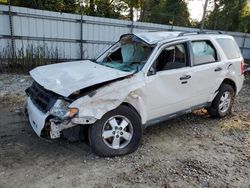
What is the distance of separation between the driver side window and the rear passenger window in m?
0.28

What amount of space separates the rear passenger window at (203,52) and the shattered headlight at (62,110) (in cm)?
248

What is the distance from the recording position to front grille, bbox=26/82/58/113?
11.6 ft

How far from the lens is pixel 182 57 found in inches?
181

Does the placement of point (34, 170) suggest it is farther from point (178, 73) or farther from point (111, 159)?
point (178, 73)

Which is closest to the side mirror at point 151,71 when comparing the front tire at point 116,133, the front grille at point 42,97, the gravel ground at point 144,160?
the front tire at point 116,133

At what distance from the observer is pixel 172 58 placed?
4445 millimetres

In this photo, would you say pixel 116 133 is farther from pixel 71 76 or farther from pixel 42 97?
pixel 42 97

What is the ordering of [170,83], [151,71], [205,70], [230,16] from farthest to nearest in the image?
1. [230,16]
2. [205,70]
3. [170,83]
4. [151,71]

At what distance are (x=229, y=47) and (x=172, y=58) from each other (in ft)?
6.09

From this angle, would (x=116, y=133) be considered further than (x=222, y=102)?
No

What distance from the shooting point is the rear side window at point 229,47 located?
17.8 ft

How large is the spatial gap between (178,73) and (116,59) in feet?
3.94

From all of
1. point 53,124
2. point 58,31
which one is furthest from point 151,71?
point 58,31

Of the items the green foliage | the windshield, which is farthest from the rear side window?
the green foliage
